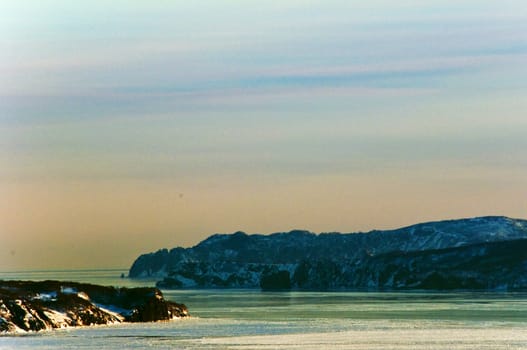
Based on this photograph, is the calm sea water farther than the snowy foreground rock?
A: No

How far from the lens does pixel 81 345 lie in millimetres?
150625

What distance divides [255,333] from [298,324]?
20310mm

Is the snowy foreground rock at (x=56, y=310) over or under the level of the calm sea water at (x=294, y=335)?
over

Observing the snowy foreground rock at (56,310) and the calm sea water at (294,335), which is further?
the snowy foreground rock at (56,310)

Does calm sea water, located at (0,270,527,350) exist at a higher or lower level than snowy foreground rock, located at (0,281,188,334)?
lower

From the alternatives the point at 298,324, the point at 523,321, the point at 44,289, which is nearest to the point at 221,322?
the point at 298,324

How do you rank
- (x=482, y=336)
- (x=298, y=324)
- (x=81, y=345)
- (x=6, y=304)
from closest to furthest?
(x=81, y=345) → (x=482, y=336) → (x=6, y=304) → (x=298, y=324)

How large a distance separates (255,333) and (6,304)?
29.6m

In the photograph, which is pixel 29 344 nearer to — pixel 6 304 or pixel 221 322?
pixel 6 304

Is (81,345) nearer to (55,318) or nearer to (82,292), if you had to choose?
(55,318)

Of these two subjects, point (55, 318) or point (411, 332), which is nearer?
point (411, 332)

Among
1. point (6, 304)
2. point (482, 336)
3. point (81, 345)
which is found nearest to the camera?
point (81, 345)

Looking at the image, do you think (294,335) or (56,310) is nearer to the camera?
(294,335)

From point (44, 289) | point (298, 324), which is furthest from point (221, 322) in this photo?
point (44, 289)
